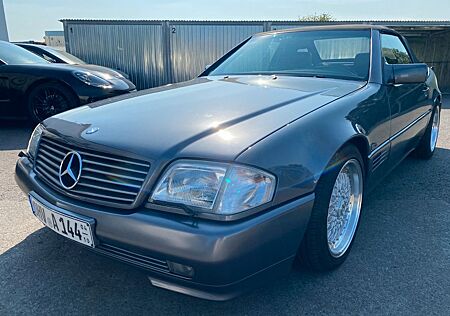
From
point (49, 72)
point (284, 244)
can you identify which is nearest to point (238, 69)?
point (284, 244)

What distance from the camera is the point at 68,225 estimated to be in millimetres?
1633

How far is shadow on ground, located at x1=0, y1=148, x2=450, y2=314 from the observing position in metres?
1.78

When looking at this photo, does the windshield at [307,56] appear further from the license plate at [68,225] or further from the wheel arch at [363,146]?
the license plate at [68,225]

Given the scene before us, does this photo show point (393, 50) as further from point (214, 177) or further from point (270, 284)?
point (214, 177)

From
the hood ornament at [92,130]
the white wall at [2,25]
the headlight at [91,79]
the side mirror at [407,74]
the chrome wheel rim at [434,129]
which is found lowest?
the chrome wheel rim at [434,129]

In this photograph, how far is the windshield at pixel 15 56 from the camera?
18.0ft

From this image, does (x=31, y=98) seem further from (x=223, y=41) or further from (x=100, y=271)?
(x=223, y=41)

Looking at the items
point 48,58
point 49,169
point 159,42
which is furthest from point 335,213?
point 159,42

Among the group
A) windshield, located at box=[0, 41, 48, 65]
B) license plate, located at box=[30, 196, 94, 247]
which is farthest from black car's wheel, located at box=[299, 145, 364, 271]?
windshield, located at box=[0, 41, 48, 65]

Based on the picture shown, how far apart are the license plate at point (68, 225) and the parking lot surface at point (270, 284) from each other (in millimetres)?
178

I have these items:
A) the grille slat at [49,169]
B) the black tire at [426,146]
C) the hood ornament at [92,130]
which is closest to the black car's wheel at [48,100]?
the grille slat at [49,169]

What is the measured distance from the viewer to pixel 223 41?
1078 cm

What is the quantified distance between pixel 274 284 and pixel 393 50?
256 cm

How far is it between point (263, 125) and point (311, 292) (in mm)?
933
